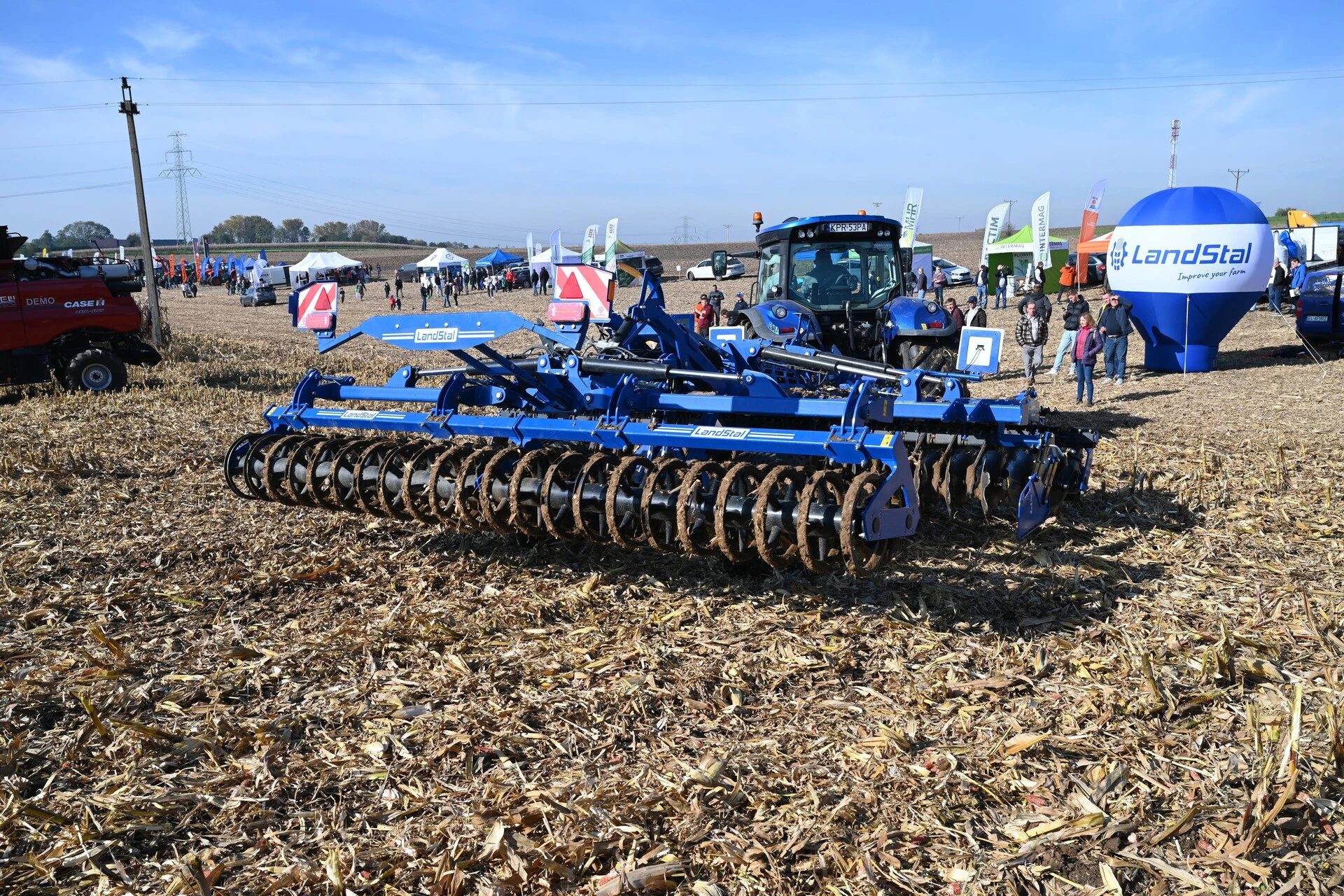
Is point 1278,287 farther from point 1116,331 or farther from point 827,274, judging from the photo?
point 827,274

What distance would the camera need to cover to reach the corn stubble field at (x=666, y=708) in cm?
289

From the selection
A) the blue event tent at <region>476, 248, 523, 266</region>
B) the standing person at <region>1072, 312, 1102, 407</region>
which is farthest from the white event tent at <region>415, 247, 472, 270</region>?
the standing person at <region>1072, 312, 1102, 407</region>

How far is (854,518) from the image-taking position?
3938mm

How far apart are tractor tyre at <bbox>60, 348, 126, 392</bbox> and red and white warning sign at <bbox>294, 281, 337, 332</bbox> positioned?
7332 mm

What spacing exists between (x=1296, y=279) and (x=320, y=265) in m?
43.9

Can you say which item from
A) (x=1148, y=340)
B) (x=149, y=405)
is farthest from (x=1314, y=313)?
(x=149, y=405)

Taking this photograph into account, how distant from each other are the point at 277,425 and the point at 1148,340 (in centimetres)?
1284

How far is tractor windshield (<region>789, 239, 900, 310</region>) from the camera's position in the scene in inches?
348

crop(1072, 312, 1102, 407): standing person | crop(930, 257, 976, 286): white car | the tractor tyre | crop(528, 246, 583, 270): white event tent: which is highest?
crop(528, 246, 583, 270): white event tent

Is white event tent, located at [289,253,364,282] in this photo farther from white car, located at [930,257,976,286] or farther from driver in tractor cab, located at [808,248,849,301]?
driver in tractor cab, located at [808,248,849,301]

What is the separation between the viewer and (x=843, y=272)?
351 inches

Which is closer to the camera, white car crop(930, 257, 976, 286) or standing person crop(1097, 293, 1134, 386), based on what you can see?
standing person crop(1097, 293, 1134, 386)

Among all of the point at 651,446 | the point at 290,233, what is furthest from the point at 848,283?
the point at 290,233

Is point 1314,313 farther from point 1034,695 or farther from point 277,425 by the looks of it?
point 277,425
